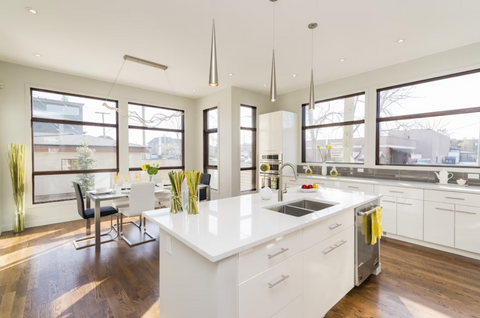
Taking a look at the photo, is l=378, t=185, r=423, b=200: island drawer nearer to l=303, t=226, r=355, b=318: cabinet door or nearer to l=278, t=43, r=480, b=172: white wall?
l=278, t=43, r=480, b=172: white wall

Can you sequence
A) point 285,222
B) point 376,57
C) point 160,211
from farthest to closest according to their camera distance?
point 376,57, point 160,211, point 285,222

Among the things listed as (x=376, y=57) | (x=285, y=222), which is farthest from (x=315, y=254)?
(x=376, y=57)

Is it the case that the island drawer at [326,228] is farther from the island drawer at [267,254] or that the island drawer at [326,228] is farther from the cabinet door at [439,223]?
the cabinet door at [439,223]

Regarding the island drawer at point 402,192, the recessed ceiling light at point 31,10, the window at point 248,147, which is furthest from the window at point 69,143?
the island drawer at point 402,192

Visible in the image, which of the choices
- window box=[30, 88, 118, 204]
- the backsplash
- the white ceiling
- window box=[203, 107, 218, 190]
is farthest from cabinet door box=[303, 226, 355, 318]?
window box=[30, 88, 118, 204]

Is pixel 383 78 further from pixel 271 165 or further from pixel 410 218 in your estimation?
pixel 271 165

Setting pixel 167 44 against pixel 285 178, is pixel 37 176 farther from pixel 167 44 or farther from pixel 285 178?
pixel 285 178

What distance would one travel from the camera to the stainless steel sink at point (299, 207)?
6.89 ft

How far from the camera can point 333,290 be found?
184cm

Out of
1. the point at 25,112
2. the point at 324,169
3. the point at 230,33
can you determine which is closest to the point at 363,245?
the point at 324,169

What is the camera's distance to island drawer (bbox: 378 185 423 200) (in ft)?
10.5

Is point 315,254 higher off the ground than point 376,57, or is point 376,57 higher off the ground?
point 376,57

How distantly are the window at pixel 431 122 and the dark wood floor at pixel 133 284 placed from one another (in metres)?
1.51

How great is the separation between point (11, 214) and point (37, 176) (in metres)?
0.73
